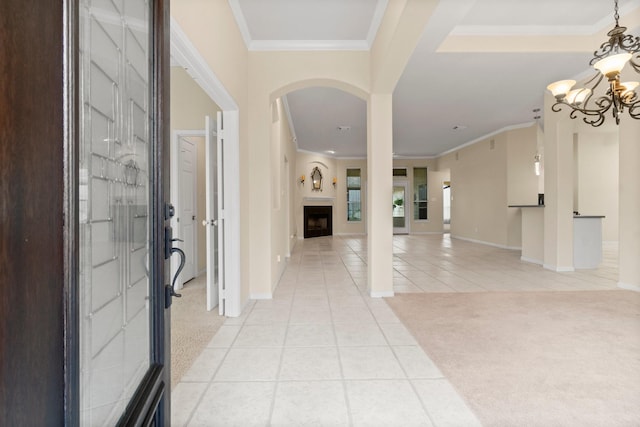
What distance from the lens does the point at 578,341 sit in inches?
97.0

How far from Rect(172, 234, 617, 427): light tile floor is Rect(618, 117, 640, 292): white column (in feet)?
0.85

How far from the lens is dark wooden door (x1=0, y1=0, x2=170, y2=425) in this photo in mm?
432

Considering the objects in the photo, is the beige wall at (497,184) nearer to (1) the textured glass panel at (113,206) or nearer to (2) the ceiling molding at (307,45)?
(2) the ceiling molding at (307,45)

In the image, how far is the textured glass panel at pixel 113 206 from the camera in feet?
2.34

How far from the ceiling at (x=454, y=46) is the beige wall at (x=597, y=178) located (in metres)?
3.04

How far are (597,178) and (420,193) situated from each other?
16.9ft

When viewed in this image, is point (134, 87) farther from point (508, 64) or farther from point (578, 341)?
point (508, 64)

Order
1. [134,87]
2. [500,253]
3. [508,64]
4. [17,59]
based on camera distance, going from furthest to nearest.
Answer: [500,253] < [508,64] < [134,87] < [17,59]

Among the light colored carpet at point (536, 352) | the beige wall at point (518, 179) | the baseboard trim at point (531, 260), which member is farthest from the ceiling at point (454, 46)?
the baseboard trim at point (531, 260)

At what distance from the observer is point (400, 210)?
12547 mm

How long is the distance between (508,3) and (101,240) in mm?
4078

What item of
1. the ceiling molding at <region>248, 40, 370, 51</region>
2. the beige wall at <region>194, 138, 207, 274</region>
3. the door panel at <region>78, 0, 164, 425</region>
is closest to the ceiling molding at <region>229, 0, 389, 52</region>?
the ceiling molding at <region>248, 40, 370, 51</region>

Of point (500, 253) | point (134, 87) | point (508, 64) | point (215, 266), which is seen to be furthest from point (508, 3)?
point (500, 253)

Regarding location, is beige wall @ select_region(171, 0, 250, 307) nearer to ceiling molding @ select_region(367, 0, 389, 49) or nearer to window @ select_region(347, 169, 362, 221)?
ceiling molding @ select_region(367, 0, 389, 49)
